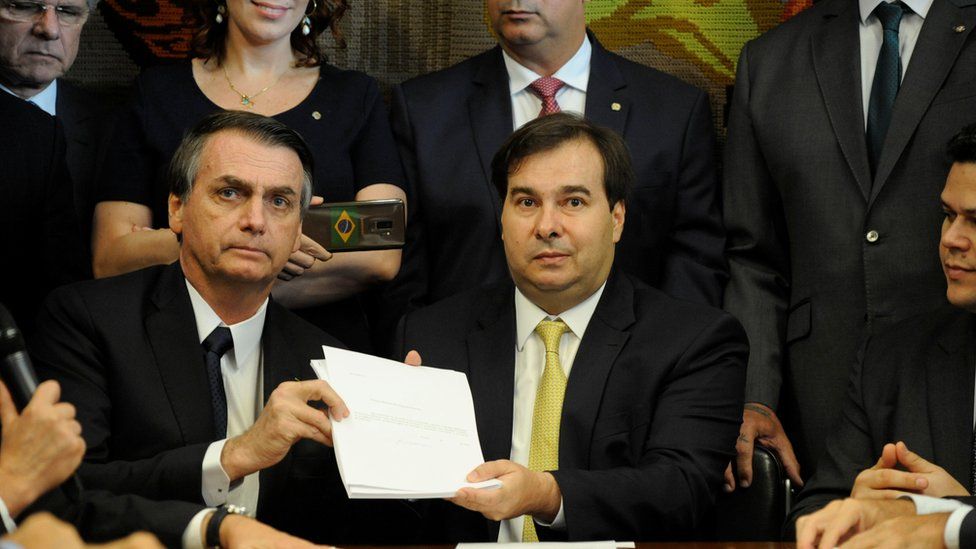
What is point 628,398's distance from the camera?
3350mm

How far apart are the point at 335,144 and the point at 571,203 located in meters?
0.79

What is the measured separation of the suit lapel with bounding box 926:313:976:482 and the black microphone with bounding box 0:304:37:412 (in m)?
2.06

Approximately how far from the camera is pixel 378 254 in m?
→ 3.80

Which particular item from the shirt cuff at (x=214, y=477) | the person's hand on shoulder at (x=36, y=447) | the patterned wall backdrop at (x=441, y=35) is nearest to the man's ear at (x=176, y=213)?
the shirt cuff at (x=214, y=477)

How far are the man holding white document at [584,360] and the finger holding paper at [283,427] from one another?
1.74ft

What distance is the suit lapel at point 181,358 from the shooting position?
320cm

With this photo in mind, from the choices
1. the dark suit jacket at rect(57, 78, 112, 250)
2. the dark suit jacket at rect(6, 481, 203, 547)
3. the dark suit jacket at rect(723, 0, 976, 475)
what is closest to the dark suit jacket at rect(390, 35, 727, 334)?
the dark suit jacket at rect(723, 0, 976, 475)

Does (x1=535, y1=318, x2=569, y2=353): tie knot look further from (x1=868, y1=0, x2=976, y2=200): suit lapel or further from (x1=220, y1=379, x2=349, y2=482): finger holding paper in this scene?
(x1=868, y1=0, x2=976, y2=200): suit lapel

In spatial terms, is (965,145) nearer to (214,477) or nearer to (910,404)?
(910,404)

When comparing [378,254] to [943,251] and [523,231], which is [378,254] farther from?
[943,251]

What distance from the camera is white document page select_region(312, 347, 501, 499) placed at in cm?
265

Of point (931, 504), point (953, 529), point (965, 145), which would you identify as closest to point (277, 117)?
point (965, 145)

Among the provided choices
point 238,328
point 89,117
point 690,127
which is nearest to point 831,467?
point 690,127

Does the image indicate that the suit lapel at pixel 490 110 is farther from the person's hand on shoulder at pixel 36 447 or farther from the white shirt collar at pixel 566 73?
the person's hand on shoulder at pixel 36 447
